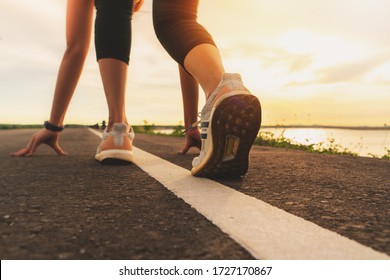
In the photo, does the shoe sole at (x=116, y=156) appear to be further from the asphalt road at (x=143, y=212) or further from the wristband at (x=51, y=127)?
the wristband at (x=51, y=127)

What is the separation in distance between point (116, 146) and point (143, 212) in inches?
55.8

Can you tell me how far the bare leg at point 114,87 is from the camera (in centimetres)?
290

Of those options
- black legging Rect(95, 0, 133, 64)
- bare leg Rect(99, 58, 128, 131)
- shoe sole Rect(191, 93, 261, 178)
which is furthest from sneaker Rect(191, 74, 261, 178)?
black legging Rect(95, 0, 133, 64)

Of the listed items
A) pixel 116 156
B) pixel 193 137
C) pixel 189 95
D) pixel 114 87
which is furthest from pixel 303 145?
pixel 116 156

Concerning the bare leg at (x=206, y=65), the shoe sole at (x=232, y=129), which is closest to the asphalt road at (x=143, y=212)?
the shoe sole at (x=232, y=129)

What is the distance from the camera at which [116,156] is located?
8.96ft

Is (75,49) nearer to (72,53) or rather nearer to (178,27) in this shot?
(72,53)

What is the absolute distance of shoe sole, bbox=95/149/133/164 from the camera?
2727 mm

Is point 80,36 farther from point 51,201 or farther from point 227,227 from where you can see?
point 227,227

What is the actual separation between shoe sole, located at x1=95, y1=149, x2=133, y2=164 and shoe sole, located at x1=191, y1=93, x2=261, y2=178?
92 centimetres

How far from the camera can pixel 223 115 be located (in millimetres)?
1862
